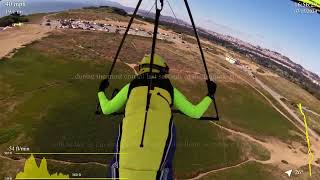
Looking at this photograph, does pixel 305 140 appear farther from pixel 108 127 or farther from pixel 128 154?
pixel 128 154

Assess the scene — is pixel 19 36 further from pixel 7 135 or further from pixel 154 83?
pixel 154 83

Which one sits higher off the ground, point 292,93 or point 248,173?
point 248,173

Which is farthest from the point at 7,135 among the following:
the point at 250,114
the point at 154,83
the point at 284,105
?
the point at 284,105

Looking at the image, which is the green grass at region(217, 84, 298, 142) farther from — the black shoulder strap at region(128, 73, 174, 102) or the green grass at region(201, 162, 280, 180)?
the black shoulder strap at region(128, 73, 174, 102)

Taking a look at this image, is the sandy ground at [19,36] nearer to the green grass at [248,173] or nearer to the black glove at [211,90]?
the green grass at [248,173]

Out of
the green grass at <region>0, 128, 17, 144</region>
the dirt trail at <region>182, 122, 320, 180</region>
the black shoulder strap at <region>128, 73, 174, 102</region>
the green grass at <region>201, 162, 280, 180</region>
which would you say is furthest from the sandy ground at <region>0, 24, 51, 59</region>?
the black shoulder strap at <region>128, 73, 174, 102</region>
